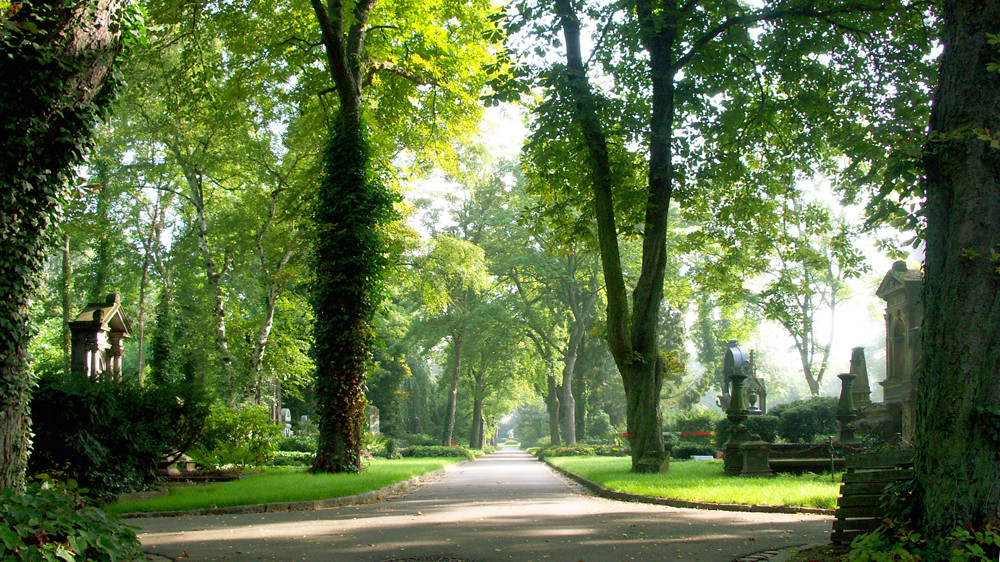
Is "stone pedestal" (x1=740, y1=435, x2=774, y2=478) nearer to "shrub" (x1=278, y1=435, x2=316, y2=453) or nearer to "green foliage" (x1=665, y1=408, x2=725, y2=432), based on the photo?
"green foliage" (x1=665, y1=408, x2=725, y2=432)

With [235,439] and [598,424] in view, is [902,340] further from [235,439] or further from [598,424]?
[598,424]

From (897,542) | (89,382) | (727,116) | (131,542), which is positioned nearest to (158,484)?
(89,382)

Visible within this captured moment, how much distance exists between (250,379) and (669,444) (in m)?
15.6

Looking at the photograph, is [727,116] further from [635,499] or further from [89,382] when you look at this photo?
[89,382]

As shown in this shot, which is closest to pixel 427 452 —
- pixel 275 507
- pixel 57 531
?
pixel 275 507

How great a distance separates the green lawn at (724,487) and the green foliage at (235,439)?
819 centimetres

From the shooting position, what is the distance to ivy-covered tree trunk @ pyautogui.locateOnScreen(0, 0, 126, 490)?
568cm

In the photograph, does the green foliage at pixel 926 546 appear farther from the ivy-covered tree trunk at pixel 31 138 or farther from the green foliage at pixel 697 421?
the green foliage at pixel 697 421

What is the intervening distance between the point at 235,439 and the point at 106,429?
5519 mm

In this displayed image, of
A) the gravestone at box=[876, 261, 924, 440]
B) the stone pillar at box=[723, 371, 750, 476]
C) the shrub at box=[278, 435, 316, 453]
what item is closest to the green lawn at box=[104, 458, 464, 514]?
the stone pillar at box=[723, 371, 750, 476]

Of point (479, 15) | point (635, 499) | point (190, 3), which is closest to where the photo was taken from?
point (635, 499)

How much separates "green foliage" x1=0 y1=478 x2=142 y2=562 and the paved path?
136cm

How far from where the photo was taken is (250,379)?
2406 cm

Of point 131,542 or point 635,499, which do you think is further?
point 635,499
